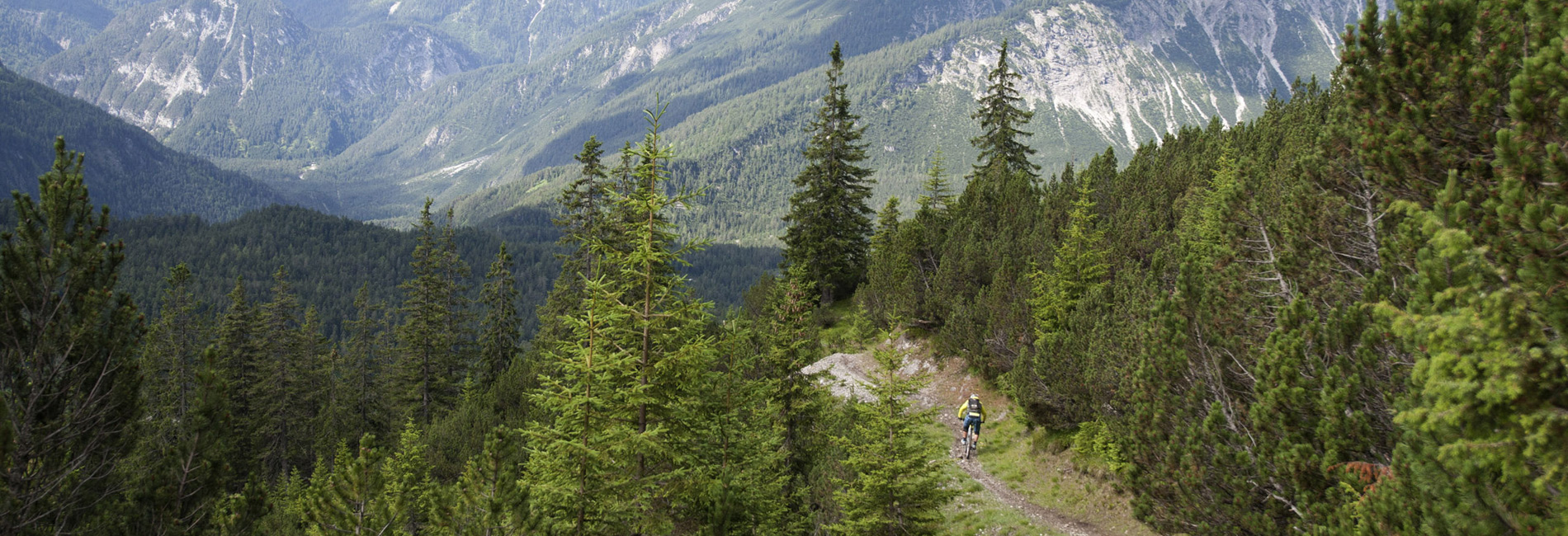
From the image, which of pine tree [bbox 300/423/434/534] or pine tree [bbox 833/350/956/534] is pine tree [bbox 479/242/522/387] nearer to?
pine tree [bbox 833/350/956/534]

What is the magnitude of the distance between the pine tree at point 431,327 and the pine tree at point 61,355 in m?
28.8

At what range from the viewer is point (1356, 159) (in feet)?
26.7

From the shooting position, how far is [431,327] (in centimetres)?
3759

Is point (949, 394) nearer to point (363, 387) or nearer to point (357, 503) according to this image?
point (357, 503)

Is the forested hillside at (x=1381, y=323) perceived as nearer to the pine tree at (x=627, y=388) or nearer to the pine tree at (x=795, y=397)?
the pine tree at (x=795, y=397)

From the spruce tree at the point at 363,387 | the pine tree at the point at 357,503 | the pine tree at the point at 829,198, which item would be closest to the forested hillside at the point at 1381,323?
the pine tree at the point at 357,503

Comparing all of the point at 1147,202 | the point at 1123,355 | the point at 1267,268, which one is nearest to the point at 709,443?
the point at 1123,355

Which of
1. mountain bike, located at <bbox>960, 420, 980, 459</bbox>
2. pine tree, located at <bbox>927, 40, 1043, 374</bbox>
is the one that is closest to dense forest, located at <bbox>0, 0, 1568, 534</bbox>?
mountain bike, located at <bbox>960, 420, 980, 459</bbox>

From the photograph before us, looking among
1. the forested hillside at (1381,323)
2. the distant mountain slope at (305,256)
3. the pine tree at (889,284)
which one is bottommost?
the forested hillside at (1381,323)

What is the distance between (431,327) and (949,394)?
28436 millimetres

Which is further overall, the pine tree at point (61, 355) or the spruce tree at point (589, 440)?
the spruce tree at point (589, 440)

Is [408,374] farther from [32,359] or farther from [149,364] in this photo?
[32,359]

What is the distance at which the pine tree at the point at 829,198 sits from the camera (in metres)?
34.3

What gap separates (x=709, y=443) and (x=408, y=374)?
33804mm
